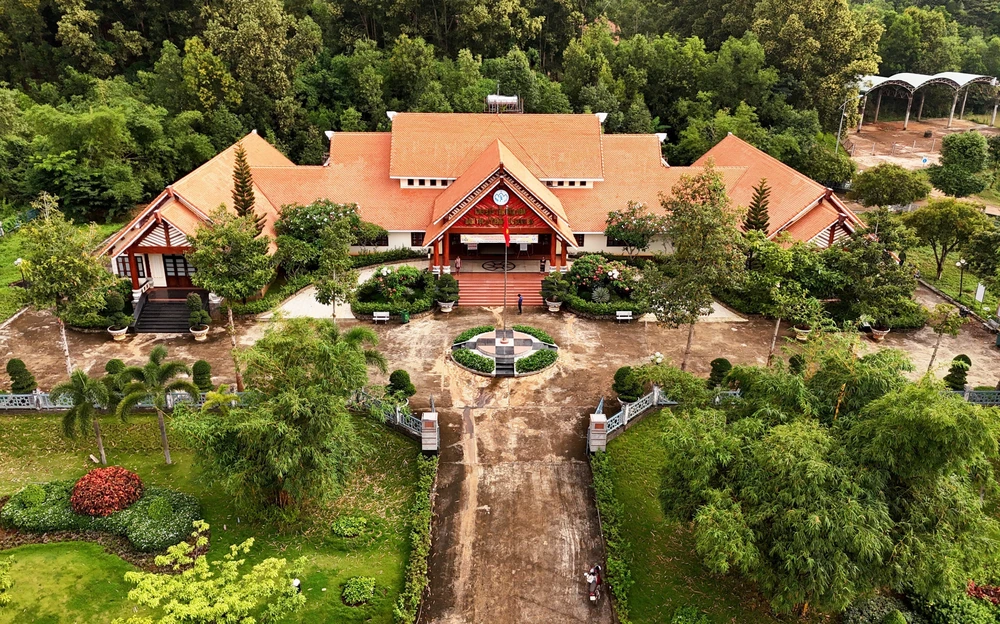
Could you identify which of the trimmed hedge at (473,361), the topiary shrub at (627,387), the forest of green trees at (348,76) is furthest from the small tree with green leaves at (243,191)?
the topiary shrub at (627,387)

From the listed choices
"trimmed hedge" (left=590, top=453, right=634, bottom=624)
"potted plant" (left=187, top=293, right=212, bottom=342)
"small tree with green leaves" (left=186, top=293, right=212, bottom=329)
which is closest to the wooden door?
"small tree with green leaves" (left=186, top=293, right=212, bottom=329)

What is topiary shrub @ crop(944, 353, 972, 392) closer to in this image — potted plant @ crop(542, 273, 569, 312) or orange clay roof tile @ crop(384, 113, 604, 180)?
potted plant @ crop(542, 273, 569, 312)

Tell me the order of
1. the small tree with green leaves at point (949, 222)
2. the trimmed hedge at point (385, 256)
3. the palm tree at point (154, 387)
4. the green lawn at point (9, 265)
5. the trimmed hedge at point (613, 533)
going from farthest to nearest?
1. the trimmed hedge at point (385, 256)
2. the small tree with green leaves at point (949, 222)
3. the green lawn at point (9, 265)
4. the palm tree at point (154, 387)
5. the trimmed hedge at point (613, 533)

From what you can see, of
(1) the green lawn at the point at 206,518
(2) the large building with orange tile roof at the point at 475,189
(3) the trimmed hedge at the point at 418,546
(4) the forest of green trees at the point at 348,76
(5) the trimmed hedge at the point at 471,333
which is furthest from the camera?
(4) the forest of green trees at the point at 348,76

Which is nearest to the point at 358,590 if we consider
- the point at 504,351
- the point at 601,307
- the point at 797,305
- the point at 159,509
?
the point at 159,509

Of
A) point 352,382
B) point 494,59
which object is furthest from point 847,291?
point 494,59

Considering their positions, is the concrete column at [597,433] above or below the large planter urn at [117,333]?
below

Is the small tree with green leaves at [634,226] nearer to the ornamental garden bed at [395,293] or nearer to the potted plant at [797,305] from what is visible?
the potted plant at [797,305]
